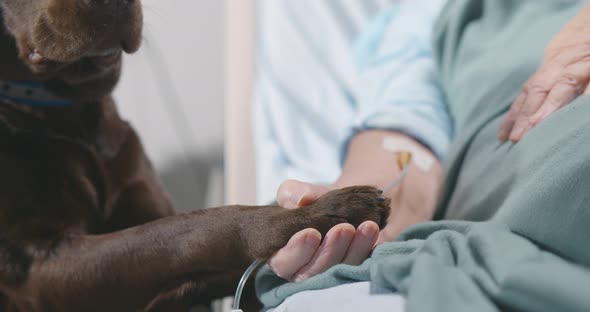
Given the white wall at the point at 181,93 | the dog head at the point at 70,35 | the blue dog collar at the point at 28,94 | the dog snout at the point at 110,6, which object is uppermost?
the dog snout at the point at 110,6

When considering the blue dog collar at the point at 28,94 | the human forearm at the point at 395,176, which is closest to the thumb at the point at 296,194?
the human forearm at the point at 395,176

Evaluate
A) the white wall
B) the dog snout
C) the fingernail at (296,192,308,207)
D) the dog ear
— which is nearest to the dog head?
the dog snout

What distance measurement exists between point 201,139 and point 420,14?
112 cm

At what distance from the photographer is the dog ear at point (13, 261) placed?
891 millimetres

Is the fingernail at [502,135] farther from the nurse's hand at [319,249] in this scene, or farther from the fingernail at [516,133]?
the nurse's hand at [319,249]

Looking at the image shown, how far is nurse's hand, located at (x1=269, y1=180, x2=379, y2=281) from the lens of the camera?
747 millimetres

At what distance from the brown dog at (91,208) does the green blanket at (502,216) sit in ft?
0.27

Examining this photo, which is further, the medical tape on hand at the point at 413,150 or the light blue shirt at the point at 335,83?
the light blue shirt at the point at 335,83

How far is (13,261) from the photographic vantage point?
35.1 inches

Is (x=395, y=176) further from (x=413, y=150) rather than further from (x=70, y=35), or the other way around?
(x=70, y=35)

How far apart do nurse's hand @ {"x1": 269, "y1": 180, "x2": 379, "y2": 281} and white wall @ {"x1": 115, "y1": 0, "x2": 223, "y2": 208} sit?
1633 mm

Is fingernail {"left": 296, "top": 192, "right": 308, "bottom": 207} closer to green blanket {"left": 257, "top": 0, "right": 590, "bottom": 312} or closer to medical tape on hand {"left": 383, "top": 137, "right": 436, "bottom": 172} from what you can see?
green blanket {"left": 257, "top": 0, "right": 590, "bottom": 312}

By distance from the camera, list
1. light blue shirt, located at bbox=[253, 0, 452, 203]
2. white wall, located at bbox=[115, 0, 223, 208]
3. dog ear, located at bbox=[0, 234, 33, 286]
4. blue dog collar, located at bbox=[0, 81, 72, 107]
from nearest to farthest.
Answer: dog ear, located at bbox=[0, 234, 33, 286], blue dog collar, located at bbox=[0, 81, 72, 107], light blue shirt, located at bbox=[253, 0, 452, 203], white wall, located at bbox=[115, 0, 223, 208]

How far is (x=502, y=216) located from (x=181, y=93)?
1.81 m
